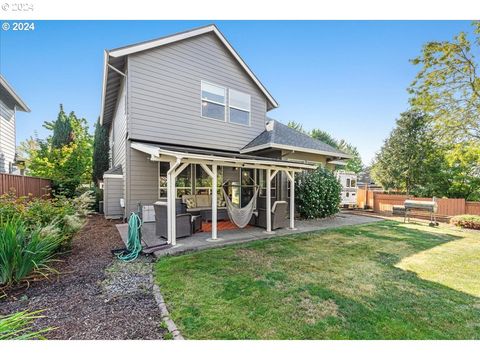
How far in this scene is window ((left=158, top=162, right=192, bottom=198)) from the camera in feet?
27.5

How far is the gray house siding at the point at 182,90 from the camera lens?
25.1ft

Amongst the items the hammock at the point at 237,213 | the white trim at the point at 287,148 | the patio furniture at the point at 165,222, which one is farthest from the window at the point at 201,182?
the patio furniture at the point at 165,222

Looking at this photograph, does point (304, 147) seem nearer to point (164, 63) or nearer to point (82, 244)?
point (164, 63)

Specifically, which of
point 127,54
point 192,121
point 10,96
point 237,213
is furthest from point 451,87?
point 10,96

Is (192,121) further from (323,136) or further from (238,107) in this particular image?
(323,136)

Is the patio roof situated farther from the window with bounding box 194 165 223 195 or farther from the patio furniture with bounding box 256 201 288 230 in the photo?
the window with bounding box 194 165 223 195

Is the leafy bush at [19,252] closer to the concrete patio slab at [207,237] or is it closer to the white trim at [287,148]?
the concrete patio slab at [207,237]

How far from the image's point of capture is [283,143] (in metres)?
9.06

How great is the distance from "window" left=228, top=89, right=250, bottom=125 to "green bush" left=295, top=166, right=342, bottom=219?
3.58 meters

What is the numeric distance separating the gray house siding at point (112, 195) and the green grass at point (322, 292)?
6.39 metres

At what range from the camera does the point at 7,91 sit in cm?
980

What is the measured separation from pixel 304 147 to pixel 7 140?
13.7m

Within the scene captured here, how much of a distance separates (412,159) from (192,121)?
16106 mm
